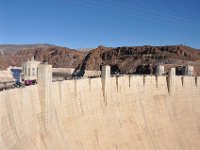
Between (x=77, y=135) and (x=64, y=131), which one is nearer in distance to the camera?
(x=64, y=131)

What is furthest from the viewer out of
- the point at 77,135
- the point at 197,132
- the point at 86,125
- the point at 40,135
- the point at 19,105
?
the point at 197,132

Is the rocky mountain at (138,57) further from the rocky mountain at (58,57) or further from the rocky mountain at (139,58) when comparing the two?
the rocky mountain at (58,57)

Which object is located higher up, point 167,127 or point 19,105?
point 19,105

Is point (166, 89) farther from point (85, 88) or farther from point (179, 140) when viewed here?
point (85, 88)

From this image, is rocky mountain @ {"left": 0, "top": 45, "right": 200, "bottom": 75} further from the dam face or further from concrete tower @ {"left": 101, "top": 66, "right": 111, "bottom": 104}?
concrete tower @ {"left": 101, "top": 66, "right": 111, "bottom": 104}

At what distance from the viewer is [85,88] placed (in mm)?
25031

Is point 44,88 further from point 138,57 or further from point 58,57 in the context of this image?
point 58,57

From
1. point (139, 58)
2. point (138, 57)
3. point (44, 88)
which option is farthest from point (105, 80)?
point (138, 57)

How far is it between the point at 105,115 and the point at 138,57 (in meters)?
61.8

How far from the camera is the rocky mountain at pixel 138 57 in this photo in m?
78.4

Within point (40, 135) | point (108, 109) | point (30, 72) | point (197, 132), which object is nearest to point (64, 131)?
point (40, 135)

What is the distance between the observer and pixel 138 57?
87812 mm

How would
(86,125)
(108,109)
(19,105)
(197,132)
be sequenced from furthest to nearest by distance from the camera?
1. (197,132)
2. (108,109)
3. (86,125)
4. (19,105)

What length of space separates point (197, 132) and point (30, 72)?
17003mm
